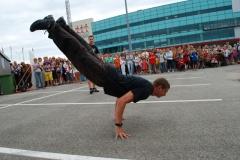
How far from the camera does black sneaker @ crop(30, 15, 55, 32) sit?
6.73 meters

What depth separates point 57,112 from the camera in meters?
9.09

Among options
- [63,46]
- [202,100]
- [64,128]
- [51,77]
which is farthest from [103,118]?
[51,77]

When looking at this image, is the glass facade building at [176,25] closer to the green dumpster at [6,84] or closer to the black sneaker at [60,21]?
the green dumpster at [6,84]

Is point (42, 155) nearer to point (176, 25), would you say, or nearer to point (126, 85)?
point (126, 85)

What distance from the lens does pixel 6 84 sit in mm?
19797

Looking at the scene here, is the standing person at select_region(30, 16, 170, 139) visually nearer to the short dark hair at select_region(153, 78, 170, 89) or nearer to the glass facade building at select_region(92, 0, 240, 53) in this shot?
the short dark hair at select_region(153, 78, 170, 89)

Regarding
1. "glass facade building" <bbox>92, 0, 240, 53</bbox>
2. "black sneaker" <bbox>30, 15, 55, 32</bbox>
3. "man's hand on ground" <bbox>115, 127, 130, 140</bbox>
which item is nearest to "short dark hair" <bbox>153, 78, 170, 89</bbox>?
"man's hand on ground" <bbox>115, 127, 130, 140</bbox>

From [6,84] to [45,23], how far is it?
1387 cm

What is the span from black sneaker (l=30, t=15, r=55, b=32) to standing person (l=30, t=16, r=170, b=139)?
1.14 ft

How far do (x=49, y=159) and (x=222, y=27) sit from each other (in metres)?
85.2

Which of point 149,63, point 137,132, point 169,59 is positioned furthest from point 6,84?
point 137,132

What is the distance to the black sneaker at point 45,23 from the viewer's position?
673 cm

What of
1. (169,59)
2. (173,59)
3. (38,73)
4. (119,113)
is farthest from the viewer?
(173,59)

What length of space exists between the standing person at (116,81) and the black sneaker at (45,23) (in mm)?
349
